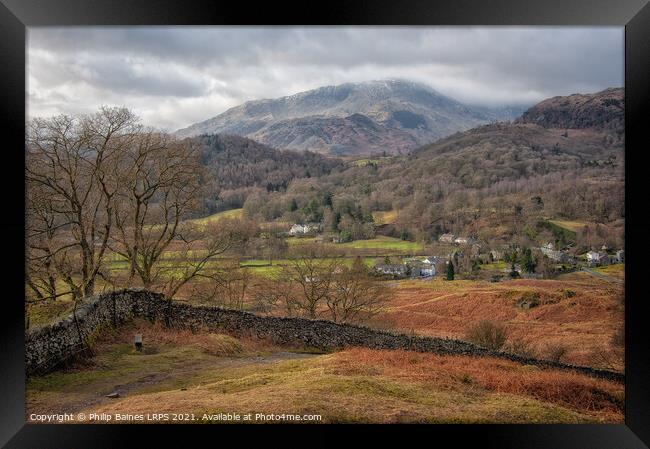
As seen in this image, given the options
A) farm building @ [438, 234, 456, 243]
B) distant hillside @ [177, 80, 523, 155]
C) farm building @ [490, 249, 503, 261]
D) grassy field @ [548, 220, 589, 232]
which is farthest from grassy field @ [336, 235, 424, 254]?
grassy field @ [548, 220, 589, 232]

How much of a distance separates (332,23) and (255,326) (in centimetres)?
463

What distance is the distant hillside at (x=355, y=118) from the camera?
662cm

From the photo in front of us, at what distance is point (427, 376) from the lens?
5371mm

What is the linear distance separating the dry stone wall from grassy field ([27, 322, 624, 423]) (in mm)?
278

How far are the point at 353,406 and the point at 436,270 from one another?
3.17 metres

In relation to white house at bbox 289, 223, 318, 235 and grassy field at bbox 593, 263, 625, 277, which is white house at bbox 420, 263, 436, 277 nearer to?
white house at bbox 289, 223, 318, 235

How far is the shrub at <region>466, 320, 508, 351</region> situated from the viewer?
20.7 ft

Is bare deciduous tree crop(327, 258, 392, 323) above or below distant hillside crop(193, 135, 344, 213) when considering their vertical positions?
below

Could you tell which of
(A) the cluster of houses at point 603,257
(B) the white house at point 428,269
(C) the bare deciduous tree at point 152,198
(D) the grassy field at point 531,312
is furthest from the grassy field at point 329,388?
(A) the cluster of houses at point 603,257

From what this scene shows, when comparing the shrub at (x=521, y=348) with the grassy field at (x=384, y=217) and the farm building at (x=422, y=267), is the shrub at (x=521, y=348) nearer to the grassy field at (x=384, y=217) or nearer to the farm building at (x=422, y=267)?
the farm building at (x=422, y=267)

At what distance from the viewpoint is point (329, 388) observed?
4918 mm

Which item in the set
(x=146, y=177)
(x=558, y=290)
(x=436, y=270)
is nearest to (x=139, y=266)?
(x=146, y=177)

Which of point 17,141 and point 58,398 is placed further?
point 58,398

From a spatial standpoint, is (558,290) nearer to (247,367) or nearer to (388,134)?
(388,134)
